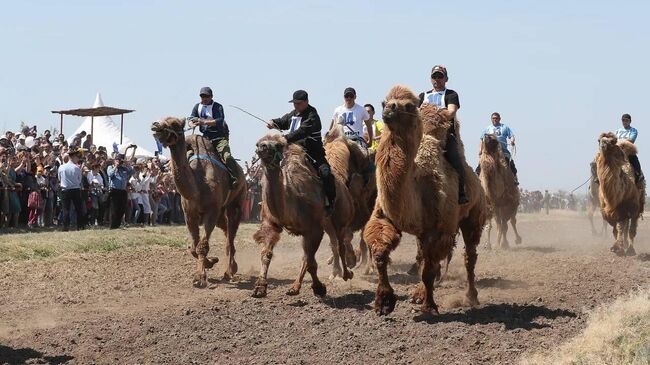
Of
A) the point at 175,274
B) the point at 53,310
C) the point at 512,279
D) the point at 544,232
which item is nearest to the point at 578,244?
the point at 544,232

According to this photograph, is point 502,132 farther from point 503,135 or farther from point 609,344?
point 609,344

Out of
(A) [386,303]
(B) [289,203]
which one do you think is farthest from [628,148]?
(A) [386,303]

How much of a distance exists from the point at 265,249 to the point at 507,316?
12.4 ft

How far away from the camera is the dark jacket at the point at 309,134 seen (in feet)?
47.5

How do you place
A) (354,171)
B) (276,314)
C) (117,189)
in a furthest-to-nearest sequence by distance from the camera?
(117,189) < (354,171) < (276,314)

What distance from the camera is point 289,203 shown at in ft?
45.5

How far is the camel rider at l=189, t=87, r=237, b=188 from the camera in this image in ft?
56.0

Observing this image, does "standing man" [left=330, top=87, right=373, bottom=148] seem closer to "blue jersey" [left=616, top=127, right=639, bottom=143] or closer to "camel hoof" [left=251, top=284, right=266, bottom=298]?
"camel hoof" [left=251, top=284, right=266, bottom=298]

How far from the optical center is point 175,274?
1716 centimetres

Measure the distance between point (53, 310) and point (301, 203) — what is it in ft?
12.1

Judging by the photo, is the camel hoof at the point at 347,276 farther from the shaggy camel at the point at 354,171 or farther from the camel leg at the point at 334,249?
the shaggy camel at the point at 354,171

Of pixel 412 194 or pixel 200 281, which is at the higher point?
pixel 412 194

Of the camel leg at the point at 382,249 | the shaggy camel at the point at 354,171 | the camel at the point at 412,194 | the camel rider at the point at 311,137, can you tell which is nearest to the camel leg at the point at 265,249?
the camel rider at the point at 311,137

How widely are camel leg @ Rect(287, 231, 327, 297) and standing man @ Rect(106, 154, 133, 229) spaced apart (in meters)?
12.2
